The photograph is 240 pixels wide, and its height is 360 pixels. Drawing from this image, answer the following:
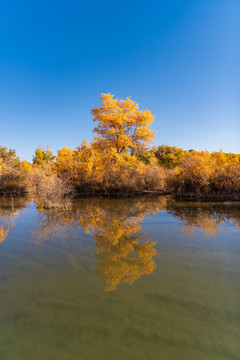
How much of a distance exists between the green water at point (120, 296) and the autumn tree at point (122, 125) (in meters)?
16.4

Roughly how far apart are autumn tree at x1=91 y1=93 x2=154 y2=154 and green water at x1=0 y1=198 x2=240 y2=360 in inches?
645

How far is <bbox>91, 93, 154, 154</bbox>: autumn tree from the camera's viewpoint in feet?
72.8

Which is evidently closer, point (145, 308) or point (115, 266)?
point (145, 308)

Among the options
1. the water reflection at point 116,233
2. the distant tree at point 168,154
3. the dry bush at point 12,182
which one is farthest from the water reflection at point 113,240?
the distant tree at point 168,154

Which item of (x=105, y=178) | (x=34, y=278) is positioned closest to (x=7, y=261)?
(x=34, y=278)

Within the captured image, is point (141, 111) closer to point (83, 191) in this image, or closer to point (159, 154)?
point (83, 191)

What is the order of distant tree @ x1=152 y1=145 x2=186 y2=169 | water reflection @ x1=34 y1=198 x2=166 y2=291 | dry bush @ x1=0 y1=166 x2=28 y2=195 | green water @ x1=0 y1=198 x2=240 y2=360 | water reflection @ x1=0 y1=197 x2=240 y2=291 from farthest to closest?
1. distant tree @ x1=152 y1=145 x2=186 y2=169
2. dry bush @ x1=0 y1=166 x2=28 y2=195
3. water reflection @ x1=0 y1=197 x2=240 y2=291
4. water reflection @ x1=34 y1=198 x2=166 y2=291
5. green water @ x1=0 y1=198 x2=240 y2=360

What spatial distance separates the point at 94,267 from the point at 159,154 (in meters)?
47.5

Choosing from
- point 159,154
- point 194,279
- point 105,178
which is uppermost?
point 159,154

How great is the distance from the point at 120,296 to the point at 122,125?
68.0 ft

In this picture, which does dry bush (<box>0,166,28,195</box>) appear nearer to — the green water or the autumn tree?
the autumn tree

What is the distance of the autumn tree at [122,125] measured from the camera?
874 inches

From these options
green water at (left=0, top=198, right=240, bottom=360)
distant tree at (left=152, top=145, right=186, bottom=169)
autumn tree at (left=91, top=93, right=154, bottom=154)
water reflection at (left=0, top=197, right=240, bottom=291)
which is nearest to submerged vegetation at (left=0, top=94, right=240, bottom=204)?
autumn tree at (left=91, top=93, right=154, bottom=154)

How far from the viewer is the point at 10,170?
24516 mm
